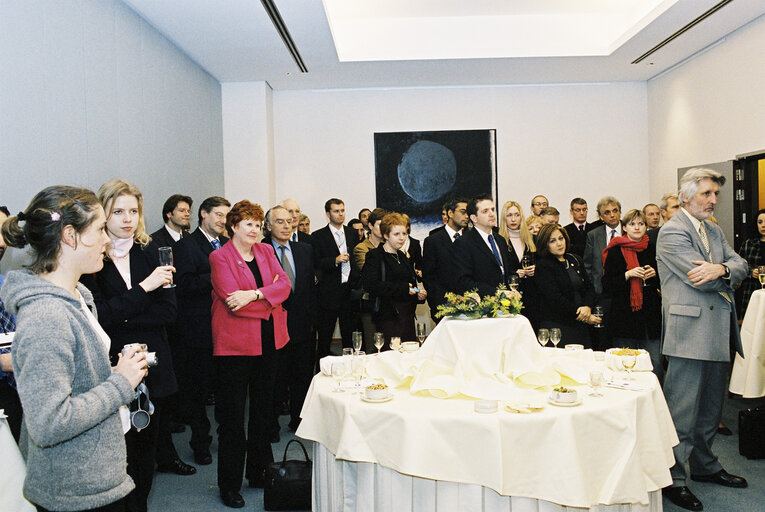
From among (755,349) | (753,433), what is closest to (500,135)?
(755,349)

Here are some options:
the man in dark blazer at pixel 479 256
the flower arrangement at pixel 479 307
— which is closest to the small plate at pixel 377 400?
the flower arrangement at pixel 479 307

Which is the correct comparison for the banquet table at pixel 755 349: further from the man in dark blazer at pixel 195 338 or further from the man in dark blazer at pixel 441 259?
the man in dark blazer at pixel 195 338

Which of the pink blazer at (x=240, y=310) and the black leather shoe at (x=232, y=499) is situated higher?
the pink blazer at (x=240, y=310)

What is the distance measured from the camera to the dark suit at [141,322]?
2738 mm

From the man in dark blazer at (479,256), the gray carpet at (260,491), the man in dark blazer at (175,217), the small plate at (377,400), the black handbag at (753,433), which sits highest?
the man in dark blazer at (175,217)

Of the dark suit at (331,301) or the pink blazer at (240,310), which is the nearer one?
the pink blazer at (240,310)

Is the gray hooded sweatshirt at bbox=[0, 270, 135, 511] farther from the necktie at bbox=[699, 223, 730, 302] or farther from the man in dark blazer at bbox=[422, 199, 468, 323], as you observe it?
the necktie at bbox=[699, 223, 730, 302]

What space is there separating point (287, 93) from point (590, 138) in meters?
4.64

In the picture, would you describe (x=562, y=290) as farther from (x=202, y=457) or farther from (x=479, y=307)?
(x=202, y=457)

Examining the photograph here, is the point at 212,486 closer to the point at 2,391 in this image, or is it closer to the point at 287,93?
the point at 2,391

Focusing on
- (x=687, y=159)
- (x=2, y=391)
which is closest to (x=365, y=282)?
(x=2, y=391)

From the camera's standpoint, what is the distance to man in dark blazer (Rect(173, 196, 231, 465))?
4.39 m

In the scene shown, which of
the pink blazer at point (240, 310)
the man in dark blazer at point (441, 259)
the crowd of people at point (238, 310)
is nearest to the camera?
the crowd of people at point (238, 310)

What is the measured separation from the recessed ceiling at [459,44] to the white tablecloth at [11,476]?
500cm
